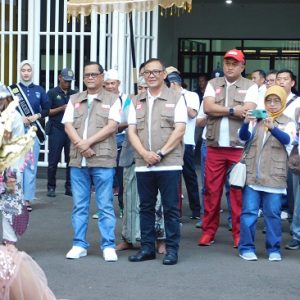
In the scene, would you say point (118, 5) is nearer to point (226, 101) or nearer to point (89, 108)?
point (89, 108)

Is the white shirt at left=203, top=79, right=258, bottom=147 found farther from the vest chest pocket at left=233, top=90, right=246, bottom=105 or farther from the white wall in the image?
the white wall

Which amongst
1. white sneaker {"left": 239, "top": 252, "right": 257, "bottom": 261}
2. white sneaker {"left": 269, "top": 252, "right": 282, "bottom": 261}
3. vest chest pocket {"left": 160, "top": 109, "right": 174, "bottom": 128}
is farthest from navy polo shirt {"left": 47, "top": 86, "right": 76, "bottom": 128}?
white sneaker {"left": 269, "top": 252, "right": 282, "bottom": 261}

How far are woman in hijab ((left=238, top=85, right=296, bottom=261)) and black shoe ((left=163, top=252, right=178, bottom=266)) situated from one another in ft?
2.48

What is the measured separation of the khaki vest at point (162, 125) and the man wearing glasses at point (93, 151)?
1.06 ft

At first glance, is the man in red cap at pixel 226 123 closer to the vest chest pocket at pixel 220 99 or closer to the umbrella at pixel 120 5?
the vest chest pocket at pixel 220 99

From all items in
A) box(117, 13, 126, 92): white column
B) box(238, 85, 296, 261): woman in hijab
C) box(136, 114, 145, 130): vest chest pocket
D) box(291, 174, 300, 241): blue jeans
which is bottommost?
box(291, 174, 300, 241): blue jeans

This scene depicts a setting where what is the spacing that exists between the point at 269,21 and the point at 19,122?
13.5 m

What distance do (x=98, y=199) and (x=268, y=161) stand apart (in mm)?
1803

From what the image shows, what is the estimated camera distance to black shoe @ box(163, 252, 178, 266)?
25.4 ft

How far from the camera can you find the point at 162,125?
7.72 m

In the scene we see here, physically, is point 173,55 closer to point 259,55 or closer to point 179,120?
point 259,55

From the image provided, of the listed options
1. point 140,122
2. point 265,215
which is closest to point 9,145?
point 140,122

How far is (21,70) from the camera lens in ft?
36.0

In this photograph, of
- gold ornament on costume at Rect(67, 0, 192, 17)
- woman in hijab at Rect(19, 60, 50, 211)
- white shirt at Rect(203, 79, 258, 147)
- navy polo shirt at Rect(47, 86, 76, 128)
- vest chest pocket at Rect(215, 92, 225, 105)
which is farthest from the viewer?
navy polo shirt at Rect(47, 86, 76, 128)
